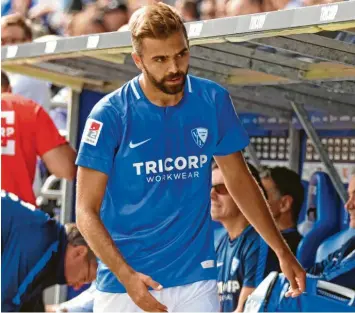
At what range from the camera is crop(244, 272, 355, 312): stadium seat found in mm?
5332

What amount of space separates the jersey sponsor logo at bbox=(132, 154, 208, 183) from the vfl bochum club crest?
59 mm

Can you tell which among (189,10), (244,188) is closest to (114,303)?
(244,188)

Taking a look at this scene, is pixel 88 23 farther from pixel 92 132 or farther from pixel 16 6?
pixel 92 132

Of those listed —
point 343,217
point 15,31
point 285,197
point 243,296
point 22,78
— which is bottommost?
point 243,296

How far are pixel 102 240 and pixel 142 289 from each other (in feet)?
0.78

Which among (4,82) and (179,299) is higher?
(4,82)

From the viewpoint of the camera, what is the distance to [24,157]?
6.72 meters

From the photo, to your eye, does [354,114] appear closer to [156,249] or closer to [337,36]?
[337,36]

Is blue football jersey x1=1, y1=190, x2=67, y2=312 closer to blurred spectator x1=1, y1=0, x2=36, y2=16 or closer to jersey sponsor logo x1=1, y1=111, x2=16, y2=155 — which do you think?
jersey sponsor logo x1=1, y1=111, x2=16, y2=155

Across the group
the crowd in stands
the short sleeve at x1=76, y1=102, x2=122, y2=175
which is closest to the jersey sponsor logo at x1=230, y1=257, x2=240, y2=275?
the crowd in stands

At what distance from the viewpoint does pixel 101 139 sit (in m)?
4.20

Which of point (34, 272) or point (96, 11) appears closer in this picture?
point (34, 272)

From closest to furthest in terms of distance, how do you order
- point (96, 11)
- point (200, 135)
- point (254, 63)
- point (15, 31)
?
point (200, 135) < point (254, 63) < point (15, 31) < point (96, 11)

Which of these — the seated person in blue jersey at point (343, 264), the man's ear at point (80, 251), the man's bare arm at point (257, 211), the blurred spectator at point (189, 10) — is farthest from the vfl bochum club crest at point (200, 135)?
the blurred spectator at point (189, 10)
